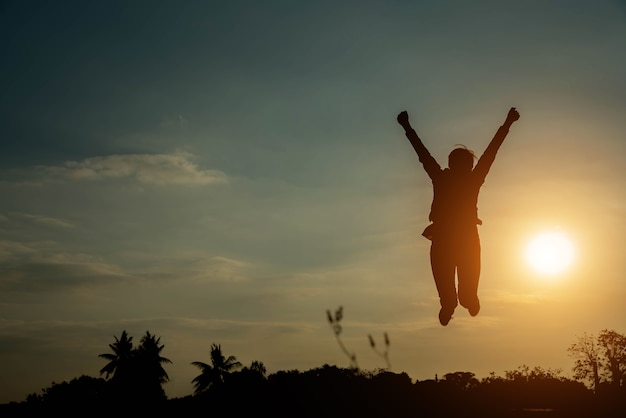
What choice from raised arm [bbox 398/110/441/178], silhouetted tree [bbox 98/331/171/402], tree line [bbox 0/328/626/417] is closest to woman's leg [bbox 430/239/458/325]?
raised arm [bbox 398/110/441/178]

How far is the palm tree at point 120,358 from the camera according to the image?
78.2 meters

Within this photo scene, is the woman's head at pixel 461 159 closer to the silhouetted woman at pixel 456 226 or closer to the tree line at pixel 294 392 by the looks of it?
the silhouetted woman at pixel 456 226

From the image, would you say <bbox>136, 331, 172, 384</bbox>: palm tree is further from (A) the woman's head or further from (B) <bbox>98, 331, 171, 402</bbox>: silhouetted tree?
(A) the woman's head

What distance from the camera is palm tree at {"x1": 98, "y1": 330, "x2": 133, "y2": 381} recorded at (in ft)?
257

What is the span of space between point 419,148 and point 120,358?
7913 cm

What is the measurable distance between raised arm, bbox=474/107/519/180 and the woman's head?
0.53ft

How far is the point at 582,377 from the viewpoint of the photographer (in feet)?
269

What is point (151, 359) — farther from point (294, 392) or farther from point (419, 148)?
point (419, 148)

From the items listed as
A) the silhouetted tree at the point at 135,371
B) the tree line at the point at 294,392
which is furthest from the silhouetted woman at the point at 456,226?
the silhouetted tree at the point at 135,371

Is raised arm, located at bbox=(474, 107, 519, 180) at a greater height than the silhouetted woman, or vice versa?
raised arm, located at bbox=(474, 107, 519, 180)

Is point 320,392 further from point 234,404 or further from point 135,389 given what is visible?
point 135,389

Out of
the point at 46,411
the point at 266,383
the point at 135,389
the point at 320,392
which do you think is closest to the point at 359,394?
the point at 320,392

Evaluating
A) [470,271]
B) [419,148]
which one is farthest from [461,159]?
[470,271]

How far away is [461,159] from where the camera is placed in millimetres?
6855
